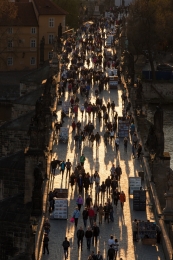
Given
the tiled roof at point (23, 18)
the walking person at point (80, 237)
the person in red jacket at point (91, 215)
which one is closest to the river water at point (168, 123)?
the tiled roof at point (23, 18)

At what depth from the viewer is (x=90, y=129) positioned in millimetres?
66625

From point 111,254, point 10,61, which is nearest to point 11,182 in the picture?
point 111,254

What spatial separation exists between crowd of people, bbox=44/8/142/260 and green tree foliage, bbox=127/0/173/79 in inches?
165

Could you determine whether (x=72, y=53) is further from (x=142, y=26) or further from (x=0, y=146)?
(x=0, y=146)

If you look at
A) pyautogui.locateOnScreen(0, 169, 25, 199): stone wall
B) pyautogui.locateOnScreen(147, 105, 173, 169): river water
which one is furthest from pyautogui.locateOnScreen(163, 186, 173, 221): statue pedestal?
pyautogui.locateOnScreen(147, 105, 173, 169): river water

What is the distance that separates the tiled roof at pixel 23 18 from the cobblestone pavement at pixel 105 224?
202 ft

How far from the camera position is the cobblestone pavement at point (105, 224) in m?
41.0

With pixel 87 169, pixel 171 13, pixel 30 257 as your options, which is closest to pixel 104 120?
pixel 87 169

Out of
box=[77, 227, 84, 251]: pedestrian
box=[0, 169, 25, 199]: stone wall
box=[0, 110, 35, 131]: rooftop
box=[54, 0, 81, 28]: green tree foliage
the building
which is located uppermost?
box=[54, 0, 81, 28]: green tree foliage

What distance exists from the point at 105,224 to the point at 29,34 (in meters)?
84.9

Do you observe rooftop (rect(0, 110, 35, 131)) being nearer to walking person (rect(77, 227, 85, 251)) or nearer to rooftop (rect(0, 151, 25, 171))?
rooftop (rect(0, 151, 25, 171))

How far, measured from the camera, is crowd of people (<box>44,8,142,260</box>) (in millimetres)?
45250

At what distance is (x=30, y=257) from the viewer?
38.3m

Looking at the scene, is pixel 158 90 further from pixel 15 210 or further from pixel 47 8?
pixel 15 210
